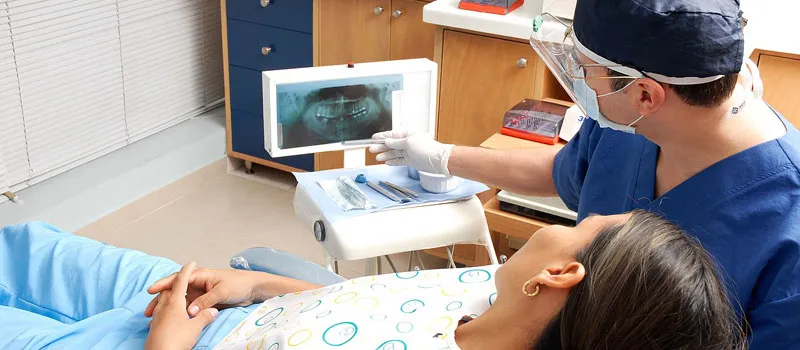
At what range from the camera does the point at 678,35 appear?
125 centimetres

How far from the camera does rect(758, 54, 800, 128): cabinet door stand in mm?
2383

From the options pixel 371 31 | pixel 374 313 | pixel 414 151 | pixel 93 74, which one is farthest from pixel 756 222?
pixel 93 74

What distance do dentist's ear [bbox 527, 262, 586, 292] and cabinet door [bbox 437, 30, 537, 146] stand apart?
155 centimetres

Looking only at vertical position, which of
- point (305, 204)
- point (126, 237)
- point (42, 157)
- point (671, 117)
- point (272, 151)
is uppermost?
point (671, 117)

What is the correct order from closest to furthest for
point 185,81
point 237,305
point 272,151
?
point 237,305 < point 272,151 < point 185,81

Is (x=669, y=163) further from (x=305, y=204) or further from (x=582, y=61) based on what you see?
(x=305, y=204)

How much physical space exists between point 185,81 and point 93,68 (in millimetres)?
552

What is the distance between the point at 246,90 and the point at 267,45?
0.24m

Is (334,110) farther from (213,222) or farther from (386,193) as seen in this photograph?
(213,222)

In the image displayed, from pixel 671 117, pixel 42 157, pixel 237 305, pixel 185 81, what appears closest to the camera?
pixel 671 117

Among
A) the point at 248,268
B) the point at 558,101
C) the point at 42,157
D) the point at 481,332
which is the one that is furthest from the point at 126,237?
the point at 481,332

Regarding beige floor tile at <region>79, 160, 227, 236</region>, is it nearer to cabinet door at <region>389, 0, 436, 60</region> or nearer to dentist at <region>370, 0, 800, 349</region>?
cabinet door at <region>389, 0, 436, 60</region>

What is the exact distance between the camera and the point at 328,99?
1.95 meters

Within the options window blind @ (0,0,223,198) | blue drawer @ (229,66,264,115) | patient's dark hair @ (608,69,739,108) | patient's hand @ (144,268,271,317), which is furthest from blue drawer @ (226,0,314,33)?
patient's dark hair @ (608,69,739,108)
